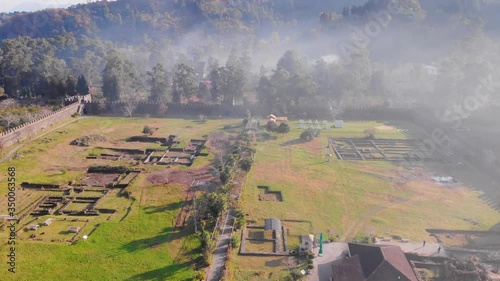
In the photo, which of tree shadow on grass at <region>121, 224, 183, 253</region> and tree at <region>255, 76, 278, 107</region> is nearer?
tree shadow on grass at <region>121, 224, 183, 253</region>

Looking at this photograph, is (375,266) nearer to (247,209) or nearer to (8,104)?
(247,209)

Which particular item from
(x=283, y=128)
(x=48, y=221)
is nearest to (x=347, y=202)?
(x=283, y=128)

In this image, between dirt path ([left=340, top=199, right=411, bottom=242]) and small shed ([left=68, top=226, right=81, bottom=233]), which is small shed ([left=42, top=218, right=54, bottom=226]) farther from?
dirt path ([left=340, top=199, right=411, bottom=242])

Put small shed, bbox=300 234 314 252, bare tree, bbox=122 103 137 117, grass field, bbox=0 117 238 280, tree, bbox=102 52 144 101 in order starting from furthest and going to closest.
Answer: tree, bbox=102 52 144 101, bare tree, bbox=122 103 137 117, small shed, bbox=300 234 314 252, grass field, bbox=0 117 238 280

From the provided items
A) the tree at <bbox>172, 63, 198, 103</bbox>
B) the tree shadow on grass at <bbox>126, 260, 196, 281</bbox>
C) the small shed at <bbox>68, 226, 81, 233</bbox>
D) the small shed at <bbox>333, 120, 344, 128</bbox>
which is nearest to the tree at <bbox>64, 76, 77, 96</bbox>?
the tree at <bbox>172, 63, 198, 103</bbox>

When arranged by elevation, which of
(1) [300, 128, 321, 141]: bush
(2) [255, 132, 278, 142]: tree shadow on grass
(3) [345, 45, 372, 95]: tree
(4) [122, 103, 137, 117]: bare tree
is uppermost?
(3) [345, 45, 372, 95]: tree

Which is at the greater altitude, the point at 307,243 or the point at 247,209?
the point at 247,209

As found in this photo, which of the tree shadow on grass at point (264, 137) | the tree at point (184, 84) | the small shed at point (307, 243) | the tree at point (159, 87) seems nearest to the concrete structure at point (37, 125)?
the tree at point (159, 87)

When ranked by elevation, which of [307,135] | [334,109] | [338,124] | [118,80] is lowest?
[307,135]

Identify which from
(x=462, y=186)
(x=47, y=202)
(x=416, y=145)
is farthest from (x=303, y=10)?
(x=47, y=202)
